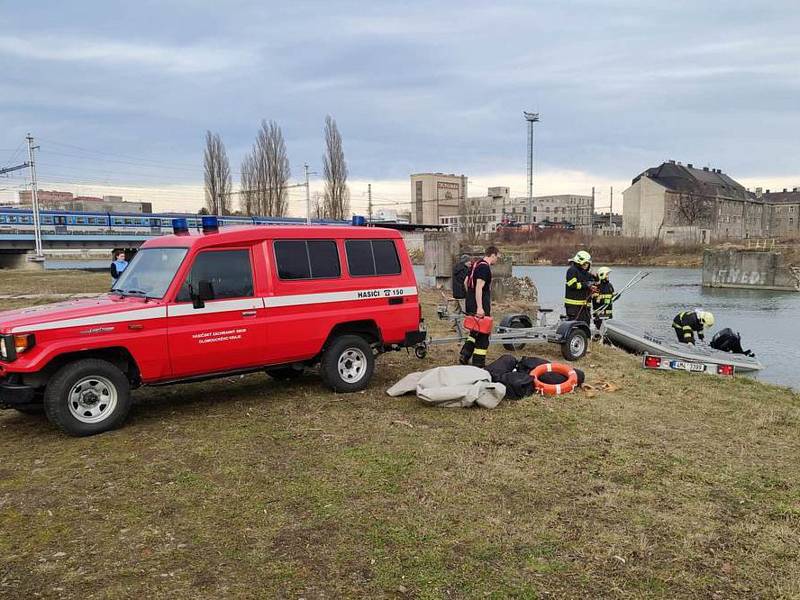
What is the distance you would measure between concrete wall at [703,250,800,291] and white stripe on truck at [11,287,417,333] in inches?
1835

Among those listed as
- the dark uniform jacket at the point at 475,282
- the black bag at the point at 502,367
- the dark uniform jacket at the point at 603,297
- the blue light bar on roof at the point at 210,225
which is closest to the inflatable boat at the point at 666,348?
the dark uniform jacket at the point at 603,297

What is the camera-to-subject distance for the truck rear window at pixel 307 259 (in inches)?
279

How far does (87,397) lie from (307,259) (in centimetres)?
286

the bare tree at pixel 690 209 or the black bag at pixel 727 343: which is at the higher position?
the bare tree at pixel 690 209

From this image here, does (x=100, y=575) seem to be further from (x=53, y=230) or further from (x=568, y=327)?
(x=53, y=230)

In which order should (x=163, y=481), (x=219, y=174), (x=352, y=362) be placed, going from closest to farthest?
1. (x=163, y=481)
2. (x=352, y=362)
3. (x=219, y=174)

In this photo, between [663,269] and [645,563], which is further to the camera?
[663,269]

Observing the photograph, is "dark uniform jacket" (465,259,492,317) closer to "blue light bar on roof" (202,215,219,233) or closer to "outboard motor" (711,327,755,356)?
"blue light bar on roof" (202,215,219,233)

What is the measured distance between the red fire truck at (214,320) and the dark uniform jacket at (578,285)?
13.7 feet

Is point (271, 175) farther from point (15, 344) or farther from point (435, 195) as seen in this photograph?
point (435, 195)

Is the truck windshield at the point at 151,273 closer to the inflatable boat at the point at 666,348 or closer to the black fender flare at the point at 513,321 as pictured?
the black fender flare at the point at 513,321

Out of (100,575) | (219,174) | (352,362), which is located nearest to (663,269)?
(219,174)

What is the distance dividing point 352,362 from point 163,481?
10.6ft

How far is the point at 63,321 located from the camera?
561 centimetres
